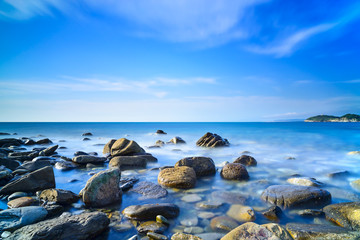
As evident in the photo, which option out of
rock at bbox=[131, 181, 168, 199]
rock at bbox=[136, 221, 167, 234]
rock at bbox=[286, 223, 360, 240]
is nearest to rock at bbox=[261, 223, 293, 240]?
rock at bbox=[286, 223, 360, 240]

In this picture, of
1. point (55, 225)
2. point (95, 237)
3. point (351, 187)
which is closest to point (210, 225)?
point (95, 237)

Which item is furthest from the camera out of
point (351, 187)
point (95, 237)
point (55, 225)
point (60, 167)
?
point (60, 167)

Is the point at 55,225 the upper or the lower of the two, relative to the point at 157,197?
upper

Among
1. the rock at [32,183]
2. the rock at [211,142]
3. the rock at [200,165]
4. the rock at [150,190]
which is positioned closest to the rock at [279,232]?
the rock at [150,190]

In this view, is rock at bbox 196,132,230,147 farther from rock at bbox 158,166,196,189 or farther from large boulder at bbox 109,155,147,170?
rock at bbox 158,166,196,189

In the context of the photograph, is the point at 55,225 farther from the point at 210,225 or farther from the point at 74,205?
the point at 210,225

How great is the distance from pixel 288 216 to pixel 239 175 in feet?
8.69

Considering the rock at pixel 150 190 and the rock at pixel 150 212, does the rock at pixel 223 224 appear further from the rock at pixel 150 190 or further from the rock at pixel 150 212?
the rock at pixel 150 190

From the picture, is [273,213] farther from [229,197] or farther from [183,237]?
[183,237]

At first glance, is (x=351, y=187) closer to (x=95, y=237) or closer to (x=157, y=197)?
(x=157, y=197)

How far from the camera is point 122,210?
14.3ft

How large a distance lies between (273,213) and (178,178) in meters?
2.74

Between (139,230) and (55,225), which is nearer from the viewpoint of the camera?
(55,225)

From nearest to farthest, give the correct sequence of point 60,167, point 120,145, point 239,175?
point 239,175 < point 60,167 < point 120,145
